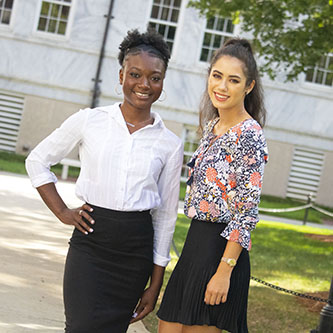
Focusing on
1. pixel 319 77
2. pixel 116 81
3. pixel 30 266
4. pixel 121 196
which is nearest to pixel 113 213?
pixel 121 196

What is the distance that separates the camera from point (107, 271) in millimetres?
3744

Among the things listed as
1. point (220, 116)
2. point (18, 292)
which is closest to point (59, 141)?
point (220, 116)

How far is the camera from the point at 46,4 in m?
21.8

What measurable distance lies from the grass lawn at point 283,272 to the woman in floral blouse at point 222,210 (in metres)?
2.63

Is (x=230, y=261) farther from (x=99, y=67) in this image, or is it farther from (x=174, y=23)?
(x=174, y=23)

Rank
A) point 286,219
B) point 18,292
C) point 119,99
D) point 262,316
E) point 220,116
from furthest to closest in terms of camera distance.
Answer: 1. point 119,99
2. point 286,219
3. point 262,316
4. point 18,292
5. point 220,116

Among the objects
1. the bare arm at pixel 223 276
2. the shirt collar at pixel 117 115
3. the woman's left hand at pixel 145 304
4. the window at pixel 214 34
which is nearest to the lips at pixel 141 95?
the shirt collar at pixel 117 115

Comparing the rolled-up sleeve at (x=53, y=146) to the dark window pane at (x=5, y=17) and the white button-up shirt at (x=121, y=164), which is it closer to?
the white button-up shirt at (x=121, y=164)

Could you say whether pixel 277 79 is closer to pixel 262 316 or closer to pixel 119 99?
pixel 119 99

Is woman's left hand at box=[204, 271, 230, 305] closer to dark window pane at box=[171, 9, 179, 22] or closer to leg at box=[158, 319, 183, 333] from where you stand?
leg at box=[158, 319, 183, 333]

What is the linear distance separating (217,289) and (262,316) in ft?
12.4

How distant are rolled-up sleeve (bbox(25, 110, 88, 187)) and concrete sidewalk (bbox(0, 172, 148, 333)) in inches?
68.8

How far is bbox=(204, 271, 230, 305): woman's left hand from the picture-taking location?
3492 millimetres

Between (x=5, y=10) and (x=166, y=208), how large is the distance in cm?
1880
